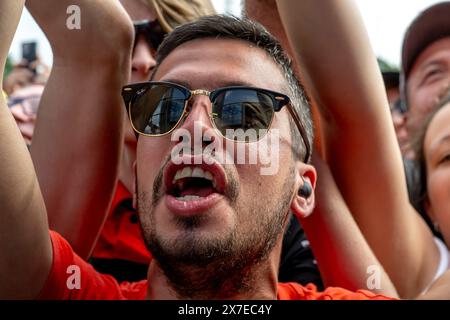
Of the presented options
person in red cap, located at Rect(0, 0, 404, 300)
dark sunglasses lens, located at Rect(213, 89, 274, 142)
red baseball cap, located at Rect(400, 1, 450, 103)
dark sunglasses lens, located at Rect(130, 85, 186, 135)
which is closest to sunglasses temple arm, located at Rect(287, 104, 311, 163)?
person in red cap, located at Rect(0, 0, 404, 300)

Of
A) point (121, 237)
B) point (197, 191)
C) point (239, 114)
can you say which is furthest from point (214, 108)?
point (121, 237)

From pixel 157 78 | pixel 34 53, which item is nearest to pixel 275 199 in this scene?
pixel 157 78

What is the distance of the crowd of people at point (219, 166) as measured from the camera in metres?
1.18

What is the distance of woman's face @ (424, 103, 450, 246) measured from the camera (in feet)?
5.04

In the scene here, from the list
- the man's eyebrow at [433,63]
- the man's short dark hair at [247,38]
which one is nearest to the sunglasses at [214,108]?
the man's short dark hair at [247,38]

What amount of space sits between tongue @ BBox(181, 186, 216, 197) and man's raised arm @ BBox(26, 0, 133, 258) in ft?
0.92

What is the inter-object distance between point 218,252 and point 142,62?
731mm

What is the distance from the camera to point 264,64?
1347 millimetres

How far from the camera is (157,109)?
1.27 m

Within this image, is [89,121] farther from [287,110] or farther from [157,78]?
[287,110]

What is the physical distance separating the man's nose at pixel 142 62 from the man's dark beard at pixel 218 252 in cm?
55

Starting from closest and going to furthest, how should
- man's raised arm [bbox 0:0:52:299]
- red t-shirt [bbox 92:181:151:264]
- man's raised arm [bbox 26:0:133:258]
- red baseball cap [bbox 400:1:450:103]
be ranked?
man's raised arm [bbox 0:0:52:299]
man's raised arm [bbox 26:0:133:258]
red t-shirt [bbox 92:181:151:264]
red baseball cap [bbox 400:1:450:103]

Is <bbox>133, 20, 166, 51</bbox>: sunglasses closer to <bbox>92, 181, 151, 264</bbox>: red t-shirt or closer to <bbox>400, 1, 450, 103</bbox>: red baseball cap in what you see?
<bbox>92, 181, 151, 264</bbox>: red t-shirt

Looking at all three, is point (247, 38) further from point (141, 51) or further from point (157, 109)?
point (141, 51)
